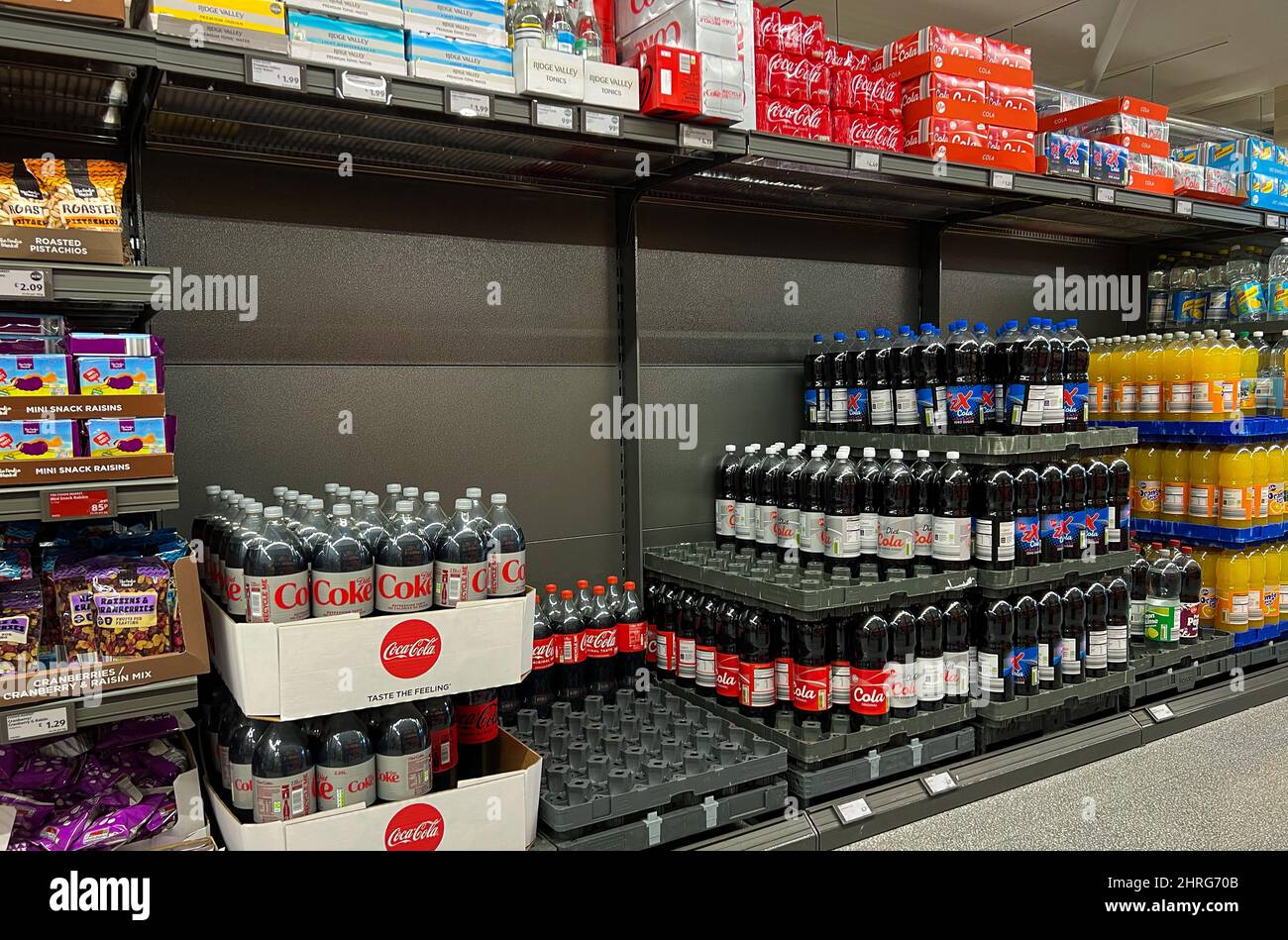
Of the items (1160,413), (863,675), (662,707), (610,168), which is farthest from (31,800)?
(1160,413)

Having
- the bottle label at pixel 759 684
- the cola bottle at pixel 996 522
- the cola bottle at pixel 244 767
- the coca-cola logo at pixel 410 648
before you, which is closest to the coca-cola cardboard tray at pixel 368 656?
the coca-cola logo at pixel 410 648

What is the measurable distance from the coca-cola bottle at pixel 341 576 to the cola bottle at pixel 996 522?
210 cm

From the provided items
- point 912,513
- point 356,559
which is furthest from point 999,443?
point 356,559

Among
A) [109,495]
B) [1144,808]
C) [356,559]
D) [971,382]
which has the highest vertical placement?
[971,382]

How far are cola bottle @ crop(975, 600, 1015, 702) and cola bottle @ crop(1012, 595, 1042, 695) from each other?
0.07 ft

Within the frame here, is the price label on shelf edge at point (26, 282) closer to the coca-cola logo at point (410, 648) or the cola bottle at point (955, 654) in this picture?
the coca-cola logo at point (410, 648)

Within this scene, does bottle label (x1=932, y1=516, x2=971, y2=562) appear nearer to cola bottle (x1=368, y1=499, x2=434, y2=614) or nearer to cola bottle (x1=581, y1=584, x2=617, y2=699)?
cola bottle (x1=581, y1=584, x2=617, y2=699)

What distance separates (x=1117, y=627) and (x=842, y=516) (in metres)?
1.36

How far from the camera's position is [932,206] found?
3873 mm

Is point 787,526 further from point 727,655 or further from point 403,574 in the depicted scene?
point 403,574

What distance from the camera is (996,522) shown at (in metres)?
3.07

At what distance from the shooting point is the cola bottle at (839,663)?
2.84m

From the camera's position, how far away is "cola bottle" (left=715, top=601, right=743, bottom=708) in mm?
2947

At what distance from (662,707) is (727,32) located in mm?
2056
